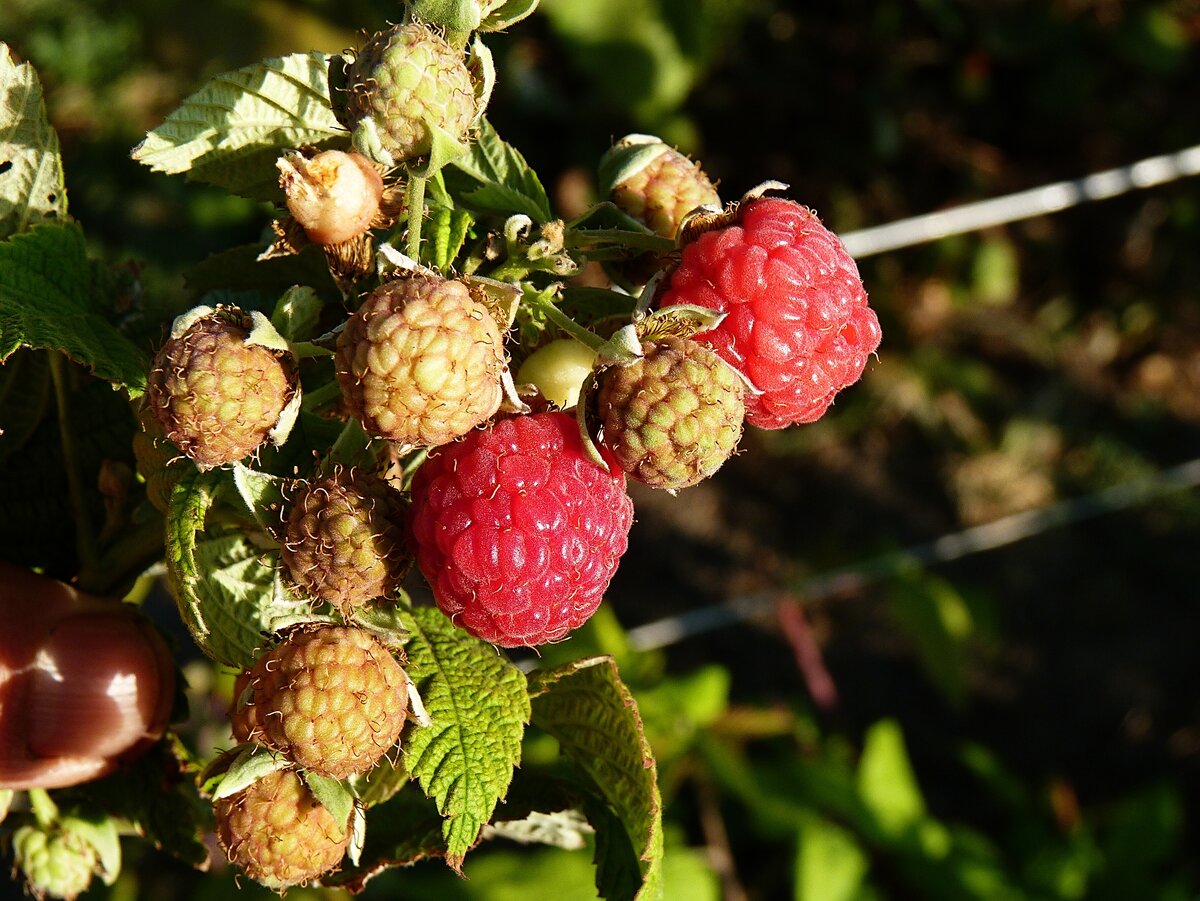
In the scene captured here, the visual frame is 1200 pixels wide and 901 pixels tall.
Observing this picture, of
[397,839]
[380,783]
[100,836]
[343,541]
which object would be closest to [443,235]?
[343,541]

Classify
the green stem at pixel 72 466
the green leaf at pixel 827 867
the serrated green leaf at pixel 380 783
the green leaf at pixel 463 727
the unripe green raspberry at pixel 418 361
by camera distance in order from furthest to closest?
the green leaf at pixel 827 867 → the green stem at pixel 72 466 → the serrated green leaf at pixel 380 783 → the green leaf at pixel 463 727 → the unripe green raspberry at pixel 418 361

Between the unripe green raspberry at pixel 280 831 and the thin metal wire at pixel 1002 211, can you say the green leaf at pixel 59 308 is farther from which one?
the thin metal wire at pixel 1002 211

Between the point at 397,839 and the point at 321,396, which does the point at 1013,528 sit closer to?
the point at 397,839

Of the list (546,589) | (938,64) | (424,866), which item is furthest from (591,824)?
(938,64)

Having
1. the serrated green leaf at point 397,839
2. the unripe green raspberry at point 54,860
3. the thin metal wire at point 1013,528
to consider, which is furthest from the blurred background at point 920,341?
the unripe green raspberry at point 54,860

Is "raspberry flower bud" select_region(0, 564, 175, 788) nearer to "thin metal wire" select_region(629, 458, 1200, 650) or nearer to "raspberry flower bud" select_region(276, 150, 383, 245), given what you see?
"raspberry flower bud" select_region(276, 150, 383, 245)

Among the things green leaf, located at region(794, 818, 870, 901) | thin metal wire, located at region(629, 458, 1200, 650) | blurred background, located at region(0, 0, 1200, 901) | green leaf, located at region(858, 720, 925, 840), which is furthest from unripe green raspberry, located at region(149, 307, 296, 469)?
thin metal wire, located at region(629, 458, 1200, 650)
